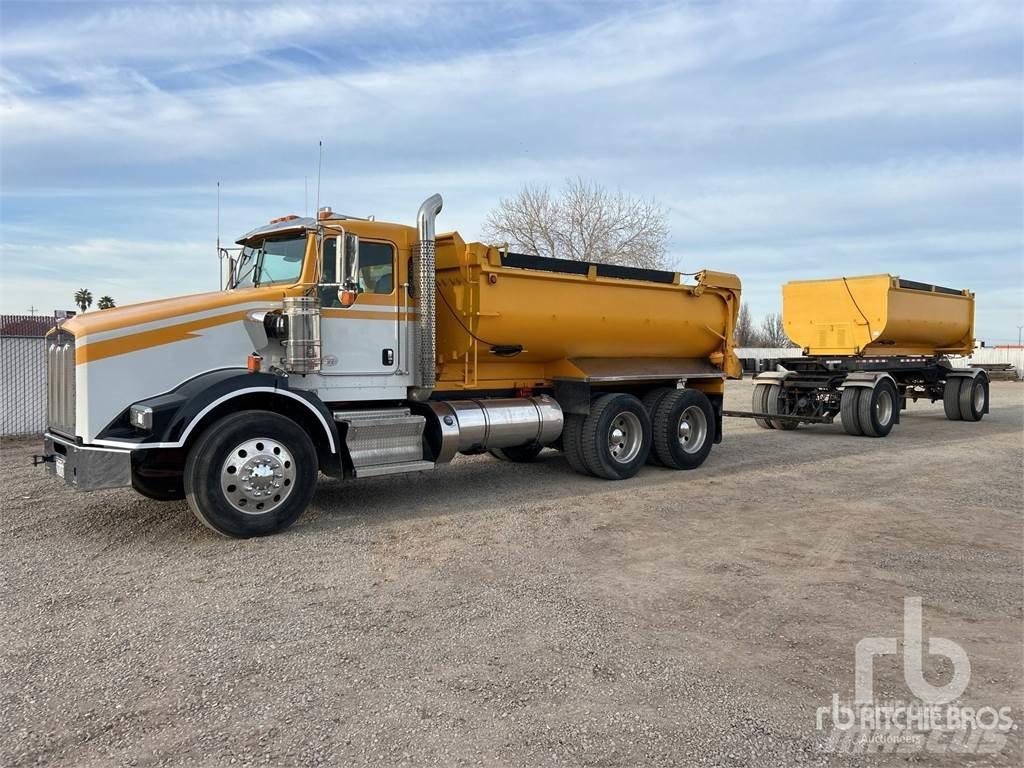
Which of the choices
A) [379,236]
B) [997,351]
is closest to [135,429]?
[379,236]

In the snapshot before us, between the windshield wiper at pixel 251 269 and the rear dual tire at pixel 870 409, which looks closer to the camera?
the windshield wiper at pixel 251 269

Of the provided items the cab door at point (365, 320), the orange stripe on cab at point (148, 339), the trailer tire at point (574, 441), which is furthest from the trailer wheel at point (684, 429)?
the orange stripe on cab at point (148, 339)

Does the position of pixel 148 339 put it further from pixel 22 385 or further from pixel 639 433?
pixel 22 385

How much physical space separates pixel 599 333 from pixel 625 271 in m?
0.94

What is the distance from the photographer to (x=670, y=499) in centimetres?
858

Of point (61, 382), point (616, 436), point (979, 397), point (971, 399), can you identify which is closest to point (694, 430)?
point (616, 436)

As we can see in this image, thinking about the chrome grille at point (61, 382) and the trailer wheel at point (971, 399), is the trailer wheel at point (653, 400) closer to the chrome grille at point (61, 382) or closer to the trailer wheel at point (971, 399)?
the chrome grille at point (61, 382)

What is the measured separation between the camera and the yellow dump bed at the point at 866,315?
50.7 ft

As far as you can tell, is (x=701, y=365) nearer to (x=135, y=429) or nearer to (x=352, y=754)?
(x=135, y=429)

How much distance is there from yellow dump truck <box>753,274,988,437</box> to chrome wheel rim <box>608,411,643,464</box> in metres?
5.93

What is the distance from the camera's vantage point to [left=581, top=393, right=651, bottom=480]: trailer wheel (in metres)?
9.64

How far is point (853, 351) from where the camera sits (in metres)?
15.7

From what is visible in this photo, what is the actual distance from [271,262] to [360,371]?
141 cm

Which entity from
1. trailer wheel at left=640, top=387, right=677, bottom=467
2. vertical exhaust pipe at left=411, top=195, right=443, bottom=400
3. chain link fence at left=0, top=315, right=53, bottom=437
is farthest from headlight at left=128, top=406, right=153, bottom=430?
chain link fence at left=0, top=315, right=53, bottom=437
